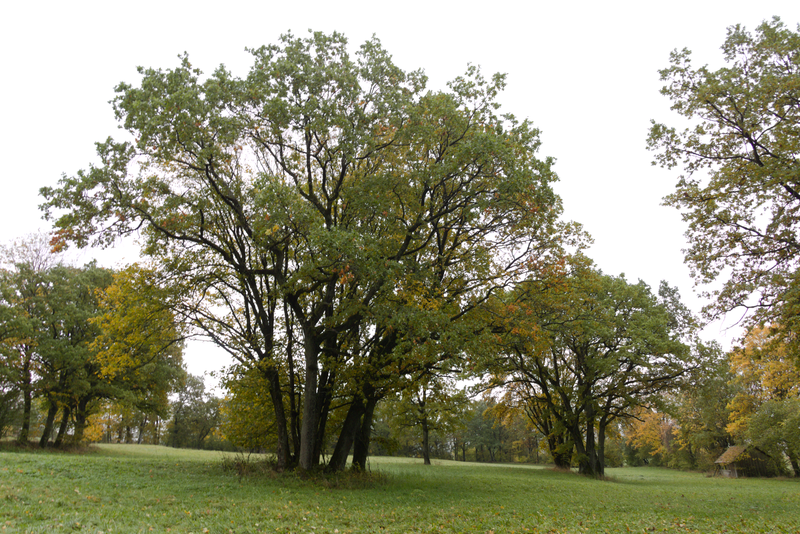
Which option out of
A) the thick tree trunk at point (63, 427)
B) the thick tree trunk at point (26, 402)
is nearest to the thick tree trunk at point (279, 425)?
the thick tree trunk at point (26, 402)

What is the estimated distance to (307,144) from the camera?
14094 mm

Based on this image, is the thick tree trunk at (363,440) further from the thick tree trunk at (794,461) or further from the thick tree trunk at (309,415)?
the thick tree trunk at (794,461)

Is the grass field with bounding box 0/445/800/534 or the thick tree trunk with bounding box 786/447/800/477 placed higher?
the grass field with bounding box 0/445/800/534

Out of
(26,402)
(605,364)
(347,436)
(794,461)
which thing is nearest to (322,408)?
(347,436)

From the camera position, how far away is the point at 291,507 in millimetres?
9609

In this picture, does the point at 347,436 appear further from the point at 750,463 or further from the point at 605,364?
the point at 750,463

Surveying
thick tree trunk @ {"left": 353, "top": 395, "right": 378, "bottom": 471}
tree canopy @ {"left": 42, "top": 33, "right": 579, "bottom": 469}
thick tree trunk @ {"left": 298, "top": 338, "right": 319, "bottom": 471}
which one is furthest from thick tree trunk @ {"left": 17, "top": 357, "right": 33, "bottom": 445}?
thick tree trunk @ {"left": 298, "top": 338, "right": 319, "bottom": 471}

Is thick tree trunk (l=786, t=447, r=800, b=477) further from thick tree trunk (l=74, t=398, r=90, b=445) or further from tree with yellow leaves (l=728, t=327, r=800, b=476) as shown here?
thick tree trunk (l=74, t=398, r=90, b=445)

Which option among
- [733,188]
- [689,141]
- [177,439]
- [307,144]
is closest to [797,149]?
[733,188]

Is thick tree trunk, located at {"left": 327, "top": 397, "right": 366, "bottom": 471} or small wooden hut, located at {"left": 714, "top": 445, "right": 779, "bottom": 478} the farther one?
small wooden hut, located at {"left": 714, "top": 445, "right": 779, "bottom": 478}

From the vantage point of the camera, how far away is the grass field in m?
7.66

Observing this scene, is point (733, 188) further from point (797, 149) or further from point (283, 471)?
point (283, 471)

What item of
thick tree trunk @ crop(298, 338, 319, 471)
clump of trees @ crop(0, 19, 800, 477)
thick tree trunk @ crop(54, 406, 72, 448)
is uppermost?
clump of trees @ crop(0, 19, 800, 477)

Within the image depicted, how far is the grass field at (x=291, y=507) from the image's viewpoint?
7.66 m
